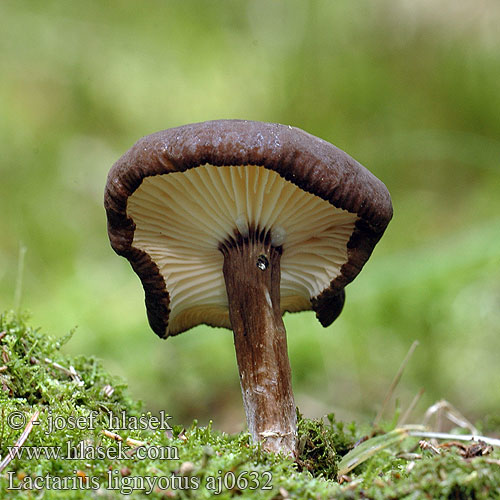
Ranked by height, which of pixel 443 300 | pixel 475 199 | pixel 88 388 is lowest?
pixel 88 388

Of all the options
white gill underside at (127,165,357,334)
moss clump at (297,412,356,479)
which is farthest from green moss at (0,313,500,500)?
white gill underside at (127,165,357,334)

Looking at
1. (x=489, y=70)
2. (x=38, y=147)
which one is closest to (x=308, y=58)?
(x=489, y=70)

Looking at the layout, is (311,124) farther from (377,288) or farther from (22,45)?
(22,45)

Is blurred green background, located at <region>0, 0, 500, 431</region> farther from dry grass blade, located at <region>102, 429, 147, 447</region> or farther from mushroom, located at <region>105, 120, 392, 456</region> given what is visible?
dry grass blade, located at <region>102, 429, 147, 447</region>

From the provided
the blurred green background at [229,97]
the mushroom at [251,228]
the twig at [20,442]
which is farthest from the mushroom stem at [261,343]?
the blurred green background at [229,97]

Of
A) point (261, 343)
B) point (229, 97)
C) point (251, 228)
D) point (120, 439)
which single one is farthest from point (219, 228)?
point (229, 97)

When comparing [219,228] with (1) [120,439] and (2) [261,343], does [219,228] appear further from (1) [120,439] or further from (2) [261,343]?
(1) [120,439]

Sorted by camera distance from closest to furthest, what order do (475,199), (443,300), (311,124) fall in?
(443,300) → (475,199) → (311,124)

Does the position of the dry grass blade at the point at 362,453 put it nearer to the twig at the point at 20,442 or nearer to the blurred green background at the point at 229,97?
the twig at the point at 20,442
